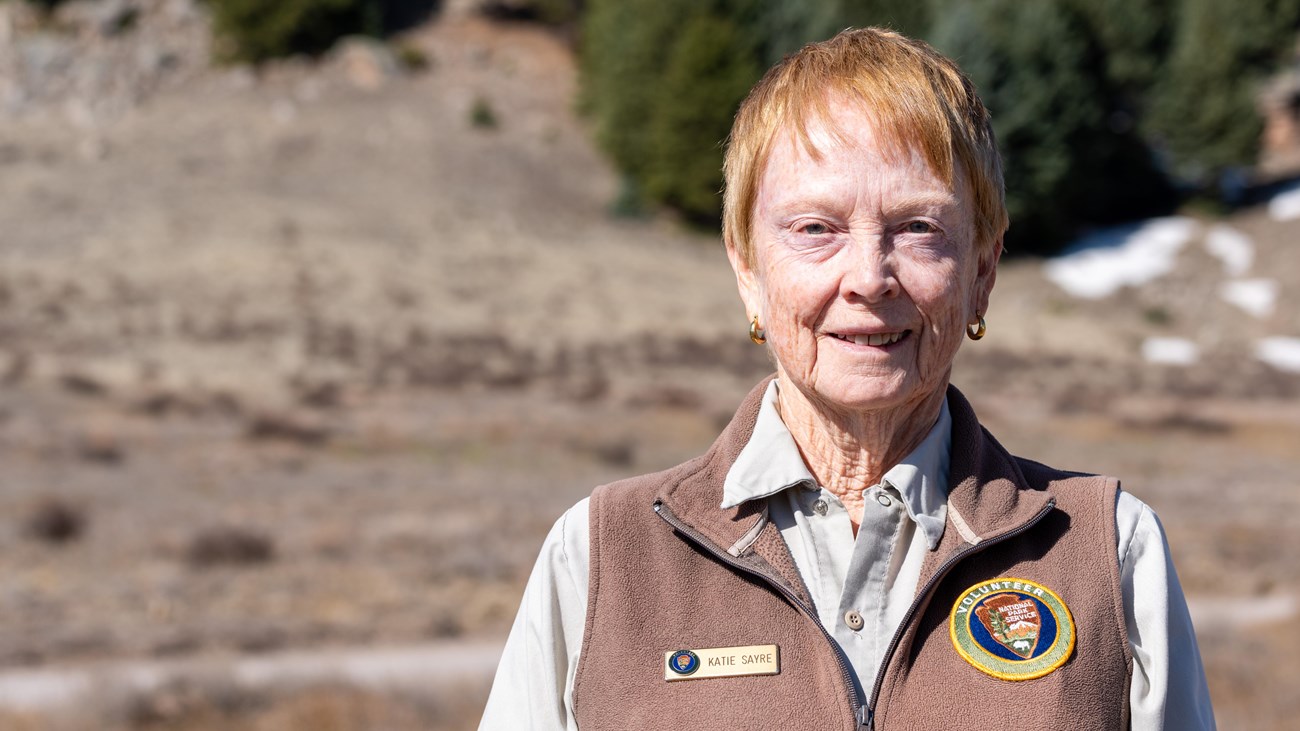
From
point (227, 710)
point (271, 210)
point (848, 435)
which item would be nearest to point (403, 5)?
point (271, 210)

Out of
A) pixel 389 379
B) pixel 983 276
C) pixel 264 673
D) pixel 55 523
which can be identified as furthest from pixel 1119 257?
pixel 983 276

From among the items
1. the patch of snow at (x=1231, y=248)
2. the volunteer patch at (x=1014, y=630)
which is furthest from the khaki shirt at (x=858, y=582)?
the patch of snow at (x=1231, y=248)

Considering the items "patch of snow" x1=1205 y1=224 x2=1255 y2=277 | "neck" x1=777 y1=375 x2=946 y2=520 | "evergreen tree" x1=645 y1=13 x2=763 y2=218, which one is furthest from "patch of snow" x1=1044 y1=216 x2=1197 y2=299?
"neck" x1=777 y1=375 x2=946 y2=520

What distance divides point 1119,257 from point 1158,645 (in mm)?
45198

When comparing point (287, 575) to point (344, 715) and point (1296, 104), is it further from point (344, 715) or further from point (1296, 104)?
point (1296, 104)

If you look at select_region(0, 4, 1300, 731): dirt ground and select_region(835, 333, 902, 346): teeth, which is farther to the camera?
select_region(0, 4, 1300, 731): dirt ground

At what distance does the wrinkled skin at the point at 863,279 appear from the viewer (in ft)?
6.95

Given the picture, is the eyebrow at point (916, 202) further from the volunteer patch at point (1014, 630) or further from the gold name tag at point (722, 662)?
the gold name tag at point (722, 662)

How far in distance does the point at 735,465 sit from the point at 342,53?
53013 millimetres

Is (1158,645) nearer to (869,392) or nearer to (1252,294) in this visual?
(869,392)

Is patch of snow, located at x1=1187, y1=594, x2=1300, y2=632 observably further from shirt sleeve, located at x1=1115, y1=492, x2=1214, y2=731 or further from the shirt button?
the shirt button

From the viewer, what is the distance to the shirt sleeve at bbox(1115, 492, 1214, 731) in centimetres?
203

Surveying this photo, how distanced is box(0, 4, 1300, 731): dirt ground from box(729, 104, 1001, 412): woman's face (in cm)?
624

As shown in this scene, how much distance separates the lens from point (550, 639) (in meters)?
2.15
